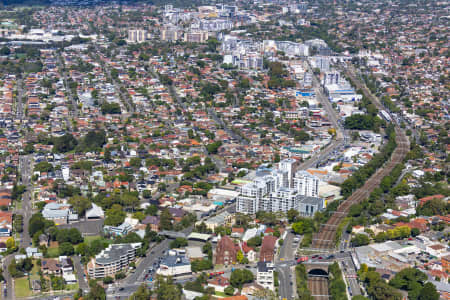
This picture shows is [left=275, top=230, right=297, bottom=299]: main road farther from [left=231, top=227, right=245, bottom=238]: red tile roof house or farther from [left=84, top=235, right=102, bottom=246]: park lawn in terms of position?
[left=84, top=235, right=102, bottom=246]: park lawn

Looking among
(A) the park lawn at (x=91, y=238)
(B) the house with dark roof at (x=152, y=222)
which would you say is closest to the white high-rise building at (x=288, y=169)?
(B) the house with dark roof at (x=152, y=222)

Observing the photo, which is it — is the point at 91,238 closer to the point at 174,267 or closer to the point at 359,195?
the point at 174,267

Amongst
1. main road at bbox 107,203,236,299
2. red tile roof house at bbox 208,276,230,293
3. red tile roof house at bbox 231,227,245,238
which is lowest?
main road at bbox 107,203,236,299

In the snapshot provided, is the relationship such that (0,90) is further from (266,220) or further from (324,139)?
(266,220)

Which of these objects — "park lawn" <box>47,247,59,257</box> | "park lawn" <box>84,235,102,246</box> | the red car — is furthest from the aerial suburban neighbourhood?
"park lawn" <box>47,247,59,257</box>

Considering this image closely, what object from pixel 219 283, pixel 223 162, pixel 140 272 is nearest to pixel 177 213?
pixel 140 272
